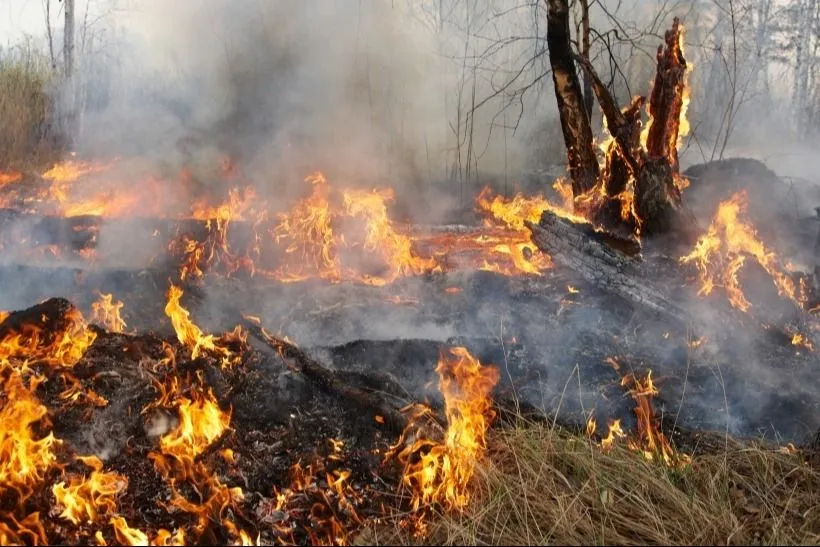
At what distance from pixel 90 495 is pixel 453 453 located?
1.81 meters

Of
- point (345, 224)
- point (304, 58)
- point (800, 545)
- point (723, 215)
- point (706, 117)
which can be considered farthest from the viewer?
point (706, 117)

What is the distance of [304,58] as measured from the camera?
1214cm

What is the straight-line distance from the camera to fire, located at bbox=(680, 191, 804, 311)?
6023mm

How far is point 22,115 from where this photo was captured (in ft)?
37.3

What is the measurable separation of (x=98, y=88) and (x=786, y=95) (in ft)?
102

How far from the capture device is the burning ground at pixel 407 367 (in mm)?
A: 3080

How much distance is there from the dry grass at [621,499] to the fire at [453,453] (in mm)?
88

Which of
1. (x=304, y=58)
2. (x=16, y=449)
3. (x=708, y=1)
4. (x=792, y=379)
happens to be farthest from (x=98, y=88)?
(x=708, y=1)

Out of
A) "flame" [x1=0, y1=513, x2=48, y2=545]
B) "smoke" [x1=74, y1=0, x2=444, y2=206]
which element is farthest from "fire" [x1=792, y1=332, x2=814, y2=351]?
"smoke" [x1=74, y1=0, x2=444, y2=206]

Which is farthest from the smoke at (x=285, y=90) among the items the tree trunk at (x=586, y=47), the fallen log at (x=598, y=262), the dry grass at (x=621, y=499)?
the dry grass at (x=621, y=499)

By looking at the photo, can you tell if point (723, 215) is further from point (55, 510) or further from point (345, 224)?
point (55, 510)

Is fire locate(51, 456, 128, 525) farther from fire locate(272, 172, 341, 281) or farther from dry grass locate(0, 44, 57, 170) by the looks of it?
dry grass locate(0, 44, 57, 170)

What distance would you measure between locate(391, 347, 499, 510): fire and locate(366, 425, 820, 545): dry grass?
88 millimetres

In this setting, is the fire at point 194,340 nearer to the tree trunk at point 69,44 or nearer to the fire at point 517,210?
the fire at point 517,210
